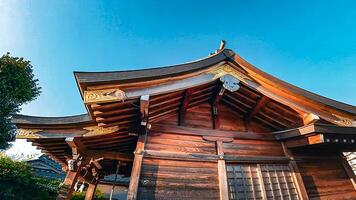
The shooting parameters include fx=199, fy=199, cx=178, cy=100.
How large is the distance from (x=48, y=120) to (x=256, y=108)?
19.6 feet

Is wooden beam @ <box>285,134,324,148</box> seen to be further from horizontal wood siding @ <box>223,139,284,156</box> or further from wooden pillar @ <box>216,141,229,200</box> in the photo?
wooden pillar @ <box>216,141,229,200</box>

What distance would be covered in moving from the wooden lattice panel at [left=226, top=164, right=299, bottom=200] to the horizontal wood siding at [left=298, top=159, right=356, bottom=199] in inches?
23.9

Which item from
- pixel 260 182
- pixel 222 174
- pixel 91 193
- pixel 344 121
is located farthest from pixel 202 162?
pixel 91 193

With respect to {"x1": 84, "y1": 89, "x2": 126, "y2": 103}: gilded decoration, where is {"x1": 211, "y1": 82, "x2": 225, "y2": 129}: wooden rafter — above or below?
above

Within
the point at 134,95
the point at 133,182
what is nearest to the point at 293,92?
the point at 134,95

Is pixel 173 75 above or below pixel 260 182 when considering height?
above

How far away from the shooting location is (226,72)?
17.8 feet

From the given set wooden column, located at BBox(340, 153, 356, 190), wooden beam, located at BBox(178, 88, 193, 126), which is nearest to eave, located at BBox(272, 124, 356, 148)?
wooden column, located at BBox(340, 153, 356, 190)

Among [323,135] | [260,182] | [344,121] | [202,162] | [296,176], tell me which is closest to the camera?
[323,135]

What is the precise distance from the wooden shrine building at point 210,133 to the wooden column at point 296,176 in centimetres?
3

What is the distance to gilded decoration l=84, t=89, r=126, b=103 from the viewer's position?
365 cm

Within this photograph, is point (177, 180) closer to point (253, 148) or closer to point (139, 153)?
point (139, 153)

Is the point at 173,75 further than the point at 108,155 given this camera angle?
No

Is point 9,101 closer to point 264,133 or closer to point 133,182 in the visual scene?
point 133,182
